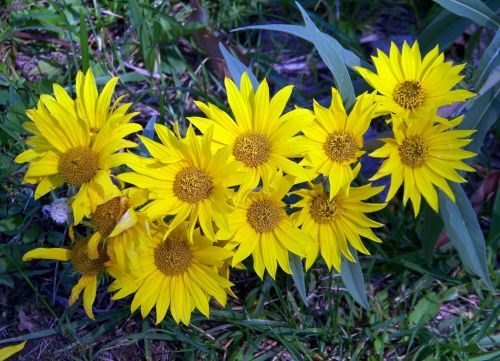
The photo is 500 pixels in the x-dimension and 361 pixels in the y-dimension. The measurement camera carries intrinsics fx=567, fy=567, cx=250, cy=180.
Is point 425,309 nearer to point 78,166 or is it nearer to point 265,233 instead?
point 265,233

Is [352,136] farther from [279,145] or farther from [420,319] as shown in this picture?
[420,319]

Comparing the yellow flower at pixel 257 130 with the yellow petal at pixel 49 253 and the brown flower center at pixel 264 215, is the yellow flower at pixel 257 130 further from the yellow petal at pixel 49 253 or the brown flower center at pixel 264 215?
the yellow petal at pixel 49 253

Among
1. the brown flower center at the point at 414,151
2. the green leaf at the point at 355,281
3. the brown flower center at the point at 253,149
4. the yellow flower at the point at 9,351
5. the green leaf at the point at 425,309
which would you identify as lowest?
the yellow flower at the point at 9,351

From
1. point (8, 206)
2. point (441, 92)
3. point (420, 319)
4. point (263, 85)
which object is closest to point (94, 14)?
point (8, 206)

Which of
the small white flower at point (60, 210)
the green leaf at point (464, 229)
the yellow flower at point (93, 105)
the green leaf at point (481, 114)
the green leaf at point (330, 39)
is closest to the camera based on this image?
the yellow flower at point (93, 105)

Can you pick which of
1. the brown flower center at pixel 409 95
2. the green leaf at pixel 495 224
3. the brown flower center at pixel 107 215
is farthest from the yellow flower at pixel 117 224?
the green leaf at pixel 495 224

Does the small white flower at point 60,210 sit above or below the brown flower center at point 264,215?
below

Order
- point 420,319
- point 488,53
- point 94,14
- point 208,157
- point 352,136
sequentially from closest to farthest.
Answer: point 208,157
point 352,136
point 488,53
point 420,319
point 94,14
